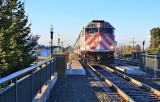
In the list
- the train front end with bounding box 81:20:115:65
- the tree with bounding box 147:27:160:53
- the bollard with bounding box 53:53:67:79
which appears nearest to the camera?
the bollard with bounding box 53:53:67:79

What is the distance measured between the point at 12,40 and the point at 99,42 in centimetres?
972

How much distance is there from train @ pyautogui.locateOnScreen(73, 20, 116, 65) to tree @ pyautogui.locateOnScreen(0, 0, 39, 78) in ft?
19.2

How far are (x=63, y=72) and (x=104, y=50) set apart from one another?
11.2m

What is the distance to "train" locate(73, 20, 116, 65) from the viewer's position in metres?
32.8

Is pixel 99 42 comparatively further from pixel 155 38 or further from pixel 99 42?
pixel 155 38

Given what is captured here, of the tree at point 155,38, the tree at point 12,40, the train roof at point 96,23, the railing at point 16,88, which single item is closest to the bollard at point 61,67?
the tree at point 12,40

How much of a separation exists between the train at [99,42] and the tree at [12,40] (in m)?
5.86

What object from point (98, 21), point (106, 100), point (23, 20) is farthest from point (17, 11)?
point (106, 100)

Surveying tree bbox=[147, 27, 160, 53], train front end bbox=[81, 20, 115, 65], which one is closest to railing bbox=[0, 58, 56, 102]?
train front end bbox=[81, 20, 115, 65]

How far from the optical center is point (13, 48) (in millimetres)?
24031

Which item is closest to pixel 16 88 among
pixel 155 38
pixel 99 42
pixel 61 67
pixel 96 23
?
pixel 61 67

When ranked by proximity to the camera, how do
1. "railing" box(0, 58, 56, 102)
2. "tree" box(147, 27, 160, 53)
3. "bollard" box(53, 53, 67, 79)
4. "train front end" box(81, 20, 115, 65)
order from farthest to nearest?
1. "tree" box(147, 27, 160, 53)
2. "train front end" box(81, 20, 115, 65)
3. "bollard" box(53, 53, 67, 79)
4. "railing" box(0, 58, 56, 102)

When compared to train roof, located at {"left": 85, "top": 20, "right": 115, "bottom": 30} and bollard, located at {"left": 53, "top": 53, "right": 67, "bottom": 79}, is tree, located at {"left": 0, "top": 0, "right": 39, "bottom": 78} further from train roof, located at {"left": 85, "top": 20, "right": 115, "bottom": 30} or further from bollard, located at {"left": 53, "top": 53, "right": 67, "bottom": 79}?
train roof, located at {"left": 85, "top": 20, "right": 115, "bottom": 30}

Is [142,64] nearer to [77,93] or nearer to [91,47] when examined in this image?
[91,47]
